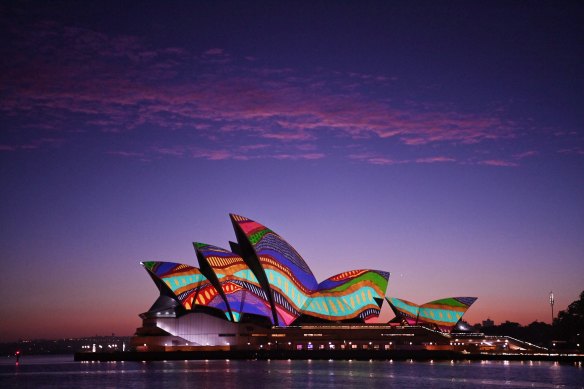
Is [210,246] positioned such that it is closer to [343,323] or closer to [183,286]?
[183,286]

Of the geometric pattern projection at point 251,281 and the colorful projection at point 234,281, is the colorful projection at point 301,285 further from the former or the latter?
the colorful projection at point 234,281

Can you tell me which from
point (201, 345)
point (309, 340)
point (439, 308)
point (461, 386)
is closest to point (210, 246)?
point (201, 345)

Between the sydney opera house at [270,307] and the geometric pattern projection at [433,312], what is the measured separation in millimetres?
156

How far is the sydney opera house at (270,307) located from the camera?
9962cm

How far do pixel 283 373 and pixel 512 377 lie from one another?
69.5 ft

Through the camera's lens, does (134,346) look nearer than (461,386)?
No

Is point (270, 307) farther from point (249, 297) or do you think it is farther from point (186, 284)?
point (186, 284)

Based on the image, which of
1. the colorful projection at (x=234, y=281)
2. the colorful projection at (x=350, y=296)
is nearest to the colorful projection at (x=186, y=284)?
the colorful projection at (x=234, y=281)

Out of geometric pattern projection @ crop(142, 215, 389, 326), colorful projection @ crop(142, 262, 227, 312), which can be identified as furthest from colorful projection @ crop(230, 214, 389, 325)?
colorful projection @ crop(142, 262, 227, 312)

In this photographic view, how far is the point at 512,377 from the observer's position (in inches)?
2682

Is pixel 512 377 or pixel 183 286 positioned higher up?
pixel 183 286

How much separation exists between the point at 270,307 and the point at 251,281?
6.35 meters

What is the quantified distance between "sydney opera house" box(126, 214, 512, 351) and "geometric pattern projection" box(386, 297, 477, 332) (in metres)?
0.16

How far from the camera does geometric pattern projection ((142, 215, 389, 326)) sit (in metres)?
98.6
